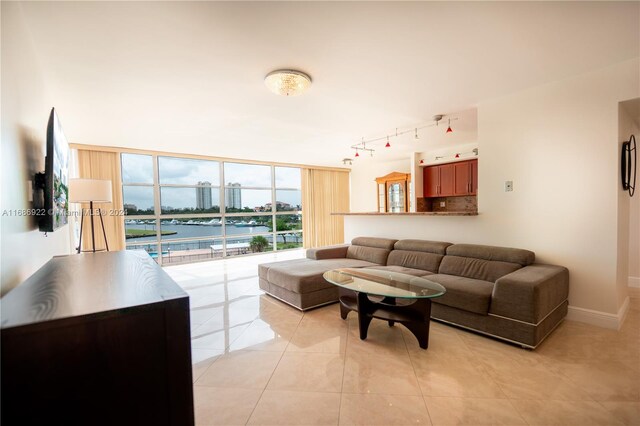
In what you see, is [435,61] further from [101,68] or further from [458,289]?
[101,68]

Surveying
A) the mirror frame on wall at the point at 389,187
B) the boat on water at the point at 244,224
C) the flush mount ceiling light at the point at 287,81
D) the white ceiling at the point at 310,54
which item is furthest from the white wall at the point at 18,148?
the mirror frame on wall at the point at 389,187

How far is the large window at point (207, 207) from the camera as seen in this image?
566cm

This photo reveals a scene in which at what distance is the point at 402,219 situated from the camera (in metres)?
4.34

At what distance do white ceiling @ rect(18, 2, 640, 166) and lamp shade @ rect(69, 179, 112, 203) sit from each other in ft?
2.85

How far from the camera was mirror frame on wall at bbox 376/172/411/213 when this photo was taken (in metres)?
6.78

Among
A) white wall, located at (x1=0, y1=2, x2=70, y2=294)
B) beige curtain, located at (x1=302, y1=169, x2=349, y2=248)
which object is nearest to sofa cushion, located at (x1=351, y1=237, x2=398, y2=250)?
beige curtain, located at (x1=302, y1=169, x2=349, y2=248)

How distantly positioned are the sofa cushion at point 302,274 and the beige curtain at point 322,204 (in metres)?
3.99

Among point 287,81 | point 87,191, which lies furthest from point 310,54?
point 87,191

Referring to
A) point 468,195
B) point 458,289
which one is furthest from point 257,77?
point 468,195

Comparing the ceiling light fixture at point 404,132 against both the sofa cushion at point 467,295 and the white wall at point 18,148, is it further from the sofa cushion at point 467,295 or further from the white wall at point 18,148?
the white wall at point 18,148

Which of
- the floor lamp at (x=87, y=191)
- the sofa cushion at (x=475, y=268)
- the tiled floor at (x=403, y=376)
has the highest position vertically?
the floor lamp at (x=87, y=191)

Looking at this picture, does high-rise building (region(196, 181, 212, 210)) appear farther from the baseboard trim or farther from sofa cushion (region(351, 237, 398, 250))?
the baseboard trim

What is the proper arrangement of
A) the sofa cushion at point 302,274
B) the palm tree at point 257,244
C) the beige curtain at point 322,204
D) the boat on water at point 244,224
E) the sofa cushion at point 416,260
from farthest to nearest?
the beige curtain at point 322,204
the palm tree at point 257,244
the boat on water at point 244,224
the sofa cushion at point 416,260
the sofa cushion at point 302,274

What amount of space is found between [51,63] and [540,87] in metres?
4.65
